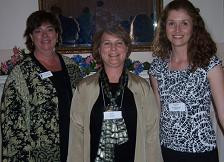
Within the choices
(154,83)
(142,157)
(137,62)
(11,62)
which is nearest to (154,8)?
(137,62)

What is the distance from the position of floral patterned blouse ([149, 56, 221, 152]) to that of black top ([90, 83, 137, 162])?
0.72 ft

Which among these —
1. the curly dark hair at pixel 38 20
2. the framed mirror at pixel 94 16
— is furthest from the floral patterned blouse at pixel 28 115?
the framed mirror at pixel 94 16

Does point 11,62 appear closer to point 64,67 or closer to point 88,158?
point 64,67

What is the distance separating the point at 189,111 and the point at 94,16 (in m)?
1.73

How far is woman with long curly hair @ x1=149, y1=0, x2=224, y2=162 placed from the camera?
1.76 meters

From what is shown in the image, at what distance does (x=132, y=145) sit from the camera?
187 cm

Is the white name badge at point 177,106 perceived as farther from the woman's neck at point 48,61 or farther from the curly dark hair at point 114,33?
the woman's neck at point 48,61

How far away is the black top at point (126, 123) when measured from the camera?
1.84 meters

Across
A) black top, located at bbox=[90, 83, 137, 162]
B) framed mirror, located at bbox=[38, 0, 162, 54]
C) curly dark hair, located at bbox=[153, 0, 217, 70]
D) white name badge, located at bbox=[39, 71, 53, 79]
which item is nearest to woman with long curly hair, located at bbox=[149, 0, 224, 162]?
curly dark hair, located at bbox=[153, 0, 217, 70]

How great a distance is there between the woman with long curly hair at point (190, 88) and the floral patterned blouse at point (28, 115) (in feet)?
2.70

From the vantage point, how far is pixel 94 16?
313 cm

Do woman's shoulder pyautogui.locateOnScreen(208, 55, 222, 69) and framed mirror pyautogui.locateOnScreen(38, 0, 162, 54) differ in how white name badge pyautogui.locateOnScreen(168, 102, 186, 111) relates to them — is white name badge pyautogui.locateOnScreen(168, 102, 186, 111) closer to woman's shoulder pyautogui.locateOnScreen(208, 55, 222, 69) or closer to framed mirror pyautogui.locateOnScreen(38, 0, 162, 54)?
woman's shoulder pyautogui.locateOnScreen(208, 55, 222, 69)

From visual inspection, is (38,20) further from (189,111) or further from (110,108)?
(189,111)

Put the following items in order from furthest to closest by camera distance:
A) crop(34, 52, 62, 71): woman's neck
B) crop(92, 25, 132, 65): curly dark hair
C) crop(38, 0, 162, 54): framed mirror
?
crop(38, 0, 162, 54): framed mirror
crop(34, 52, 62, 71): woman's neck
crop(92, 25, 132, 65): curly dark hair
